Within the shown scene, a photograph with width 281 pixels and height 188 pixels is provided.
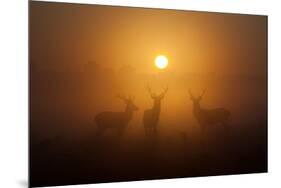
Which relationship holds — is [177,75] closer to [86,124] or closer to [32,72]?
[86,124]

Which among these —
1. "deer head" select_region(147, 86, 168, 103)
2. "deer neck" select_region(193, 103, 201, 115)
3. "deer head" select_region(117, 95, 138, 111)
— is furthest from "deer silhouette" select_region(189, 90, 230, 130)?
"deer head" select_region(117, 95, 138, 111)

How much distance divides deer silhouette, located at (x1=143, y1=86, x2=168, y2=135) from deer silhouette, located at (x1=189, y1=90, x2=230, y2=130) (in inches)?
16.7

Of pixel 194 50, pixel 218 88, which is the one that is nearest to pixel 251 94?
pixel 218 88

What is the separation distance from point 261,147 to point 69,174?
2.47 m

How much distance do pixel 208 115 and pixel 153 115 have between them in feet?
2.32

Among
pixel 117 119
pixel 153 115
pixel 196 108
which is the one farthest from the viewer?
pixel 196 108

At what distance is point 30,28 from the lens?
15.1 ft

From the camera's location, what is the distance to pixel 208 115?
16.9 feet

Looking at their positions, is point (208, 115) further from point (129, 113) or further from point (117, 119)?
point (117, 119)

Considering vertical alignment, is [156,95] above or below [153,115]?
above

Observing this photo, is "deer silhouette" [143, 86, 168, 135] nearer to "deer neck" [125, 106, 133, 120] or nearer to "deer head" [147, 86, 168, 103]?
"deer head" [147, 86, 168, 103]

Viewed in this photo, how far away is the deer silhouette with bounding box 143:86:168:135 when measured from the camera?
4.95m

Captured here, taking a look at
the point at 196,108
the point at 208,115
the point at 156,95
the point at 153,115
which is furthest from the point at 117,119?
the point at 208,115

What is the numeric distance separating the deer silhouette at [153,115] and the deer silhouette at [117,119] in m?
0.17
